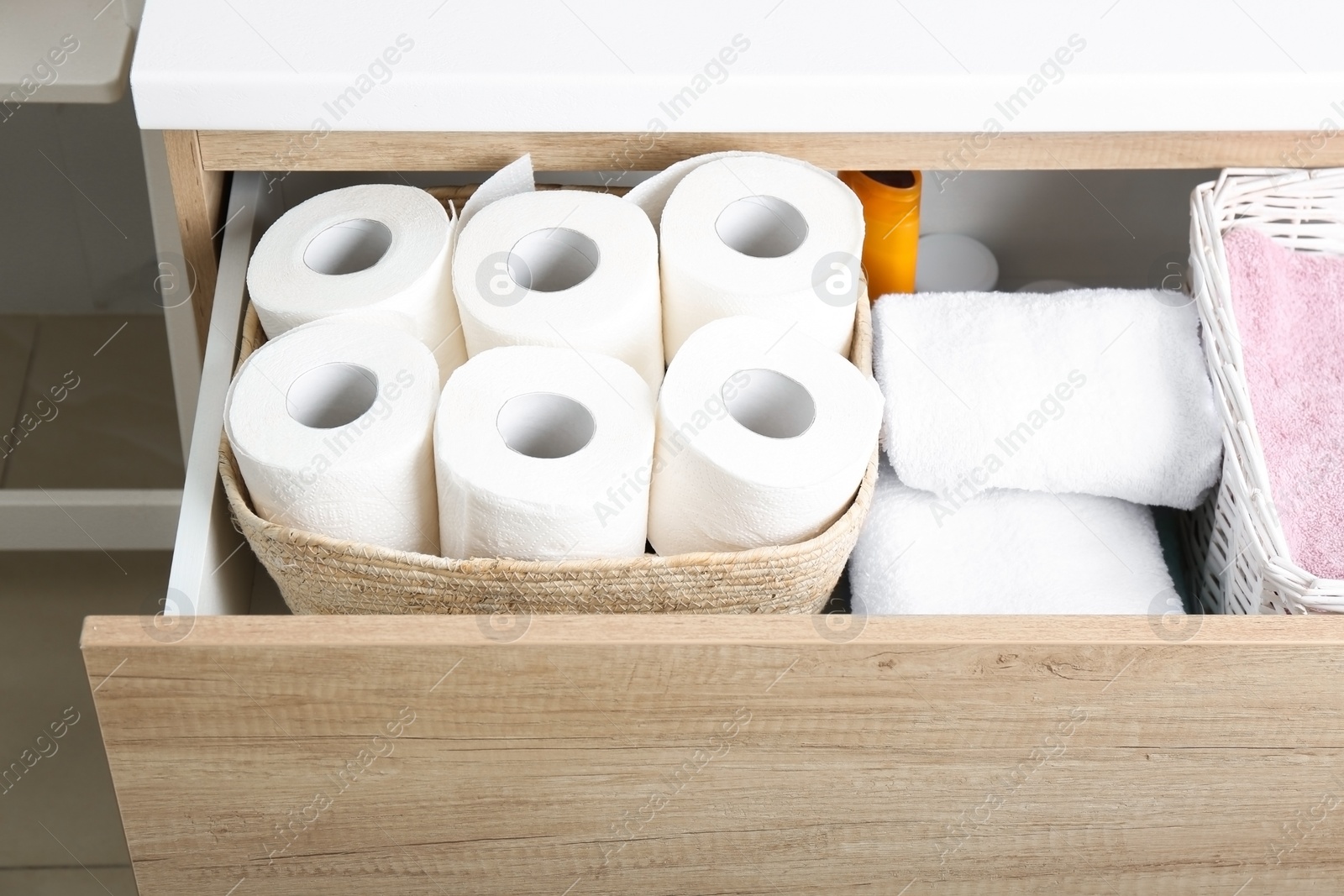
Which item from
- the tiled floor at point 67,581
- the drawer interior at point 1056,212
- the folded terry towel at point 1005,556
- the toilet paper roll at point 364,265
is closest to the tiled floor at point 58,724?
the tiled floor at point 67,581

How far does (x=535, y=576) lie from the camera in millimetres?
605

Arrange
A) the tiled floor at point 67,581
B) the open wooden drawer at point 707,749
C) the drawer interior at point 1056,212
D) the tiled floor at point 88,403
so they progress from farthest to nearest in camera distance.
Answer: the tiled floor at point 88,403
the tiled floor at point 67,581
the drawer interior at point 1056,212
the open wooden drawer at point 707,749

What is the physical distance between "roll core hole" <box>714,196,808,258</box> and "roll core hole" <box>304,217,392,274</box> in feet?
0.62

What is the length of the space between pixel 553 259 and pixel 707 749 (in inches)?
11.3

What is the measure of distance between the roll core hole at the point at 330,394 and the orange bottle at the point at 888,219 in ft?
1.13

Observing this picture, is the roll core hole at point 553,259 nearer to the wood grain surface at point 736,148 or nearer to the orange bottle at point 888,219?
the wood grain surface at point 736,148

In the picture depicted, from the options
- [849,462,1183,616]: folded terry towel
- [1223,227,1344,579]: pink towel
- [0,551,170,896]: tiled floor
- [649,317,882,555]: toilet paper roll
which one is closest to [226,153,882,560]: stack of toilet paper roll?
[649,317,882,555]: toilet paper roll

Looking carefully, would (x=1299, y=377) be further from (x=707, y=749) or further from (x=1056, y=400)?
(x=707, y=749)

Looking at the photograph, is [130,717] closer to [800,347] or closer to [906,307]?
[800,347]

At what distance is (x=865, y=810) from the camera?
63 cm

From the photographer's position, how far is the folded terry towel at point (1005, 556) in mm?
742

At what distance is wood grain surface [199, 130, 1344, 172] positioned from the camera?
0.71 meters

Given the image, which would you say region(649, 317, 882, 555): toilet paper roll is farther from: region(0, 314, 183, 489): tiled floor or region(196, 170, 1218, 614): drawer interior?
region(0, 314, 183, 489): tiled floor

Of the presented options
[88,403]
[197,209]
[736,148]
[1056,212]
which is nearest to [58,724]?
[88,403]
